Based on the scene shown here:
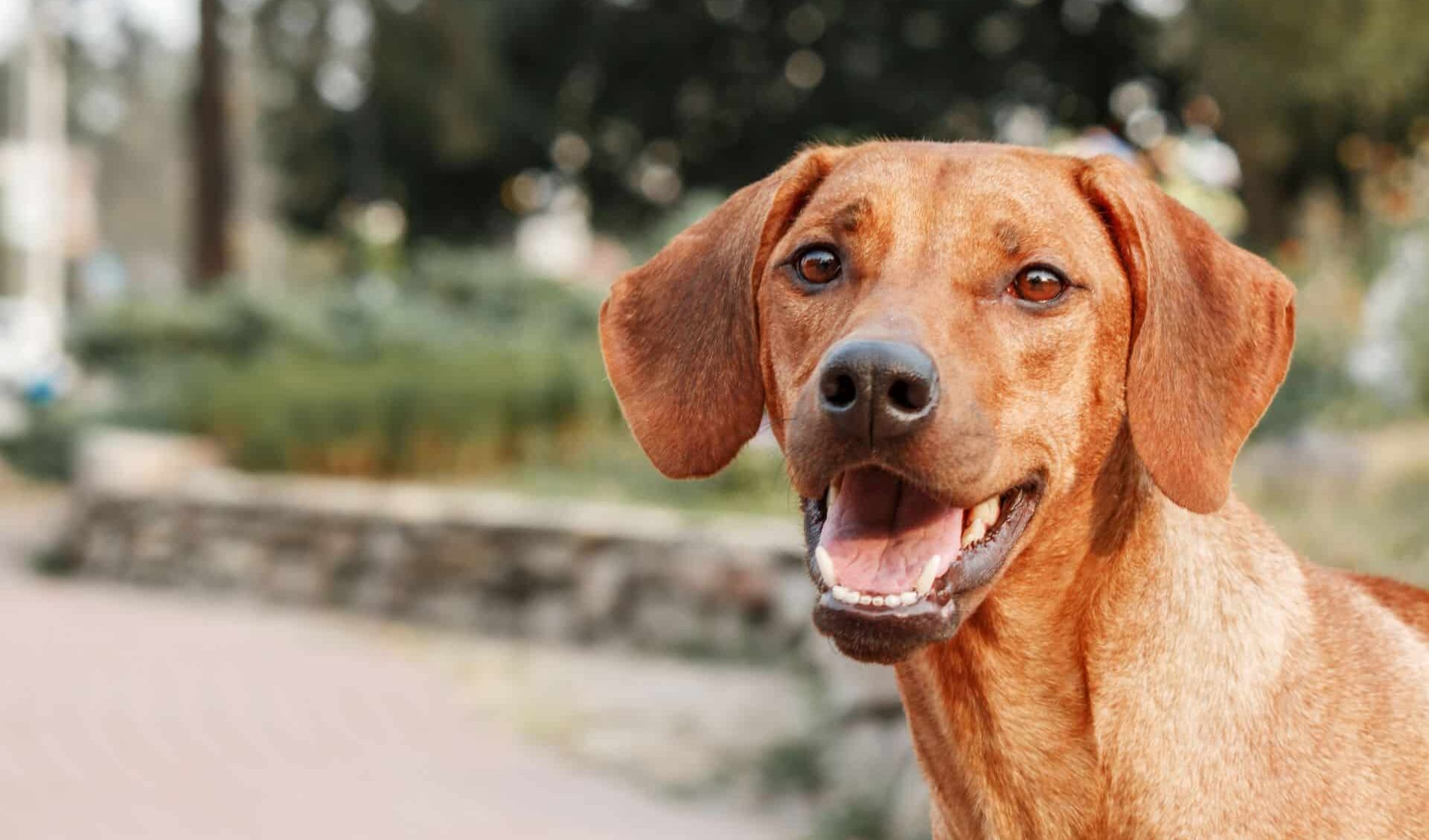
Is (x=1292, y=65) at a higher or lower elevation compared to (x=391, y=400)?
higher

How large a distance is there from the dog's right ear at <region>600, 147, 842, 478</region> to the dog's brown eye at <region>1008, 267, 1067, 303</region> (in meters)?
0.56

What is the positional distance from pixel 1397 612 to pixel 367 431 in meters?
9.55

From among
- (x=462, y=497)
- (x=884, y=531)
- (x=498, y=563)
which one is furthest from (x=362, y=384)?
(x=884, y=531)

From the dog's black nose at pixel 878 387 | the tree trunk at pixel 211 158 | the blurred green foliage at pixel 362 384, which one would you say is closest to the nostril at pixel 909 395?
the dog's black nose at pixel 878 387

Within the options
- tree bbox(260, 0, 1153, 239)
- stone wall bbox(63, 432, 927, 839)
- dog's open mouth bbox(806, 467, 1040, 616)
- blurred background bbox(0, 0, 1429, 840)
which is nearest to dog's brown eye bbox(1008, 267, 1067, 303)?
dog's open mouth bbox(806, 467, 1040, 616)

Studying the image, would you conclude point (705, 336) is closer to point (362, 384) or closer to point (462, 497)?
Result: point (462, 497)

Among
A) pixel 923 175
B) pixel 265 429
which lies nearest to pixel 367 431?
pixel 265 429

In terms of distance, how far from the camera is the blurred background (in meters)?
6.19

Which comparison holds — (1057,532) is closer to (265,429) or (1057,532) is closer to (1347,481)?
(1347,481)

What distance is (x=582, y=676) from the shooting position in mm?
7992

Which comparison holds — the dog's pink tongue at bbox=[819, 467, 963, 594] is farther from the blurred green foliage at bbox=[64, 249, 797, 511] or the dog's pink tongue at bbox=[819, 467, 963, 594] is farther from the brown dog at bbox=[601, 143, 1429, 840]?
the blurred green foliage at bbox=[64, 249, 797, 511]

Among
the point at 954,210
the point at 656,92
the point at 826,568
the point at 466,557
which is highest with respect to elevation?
the point at 656,92

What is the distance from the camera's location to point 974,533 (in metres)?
2.58

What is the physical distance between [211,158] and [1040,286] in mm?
19011
